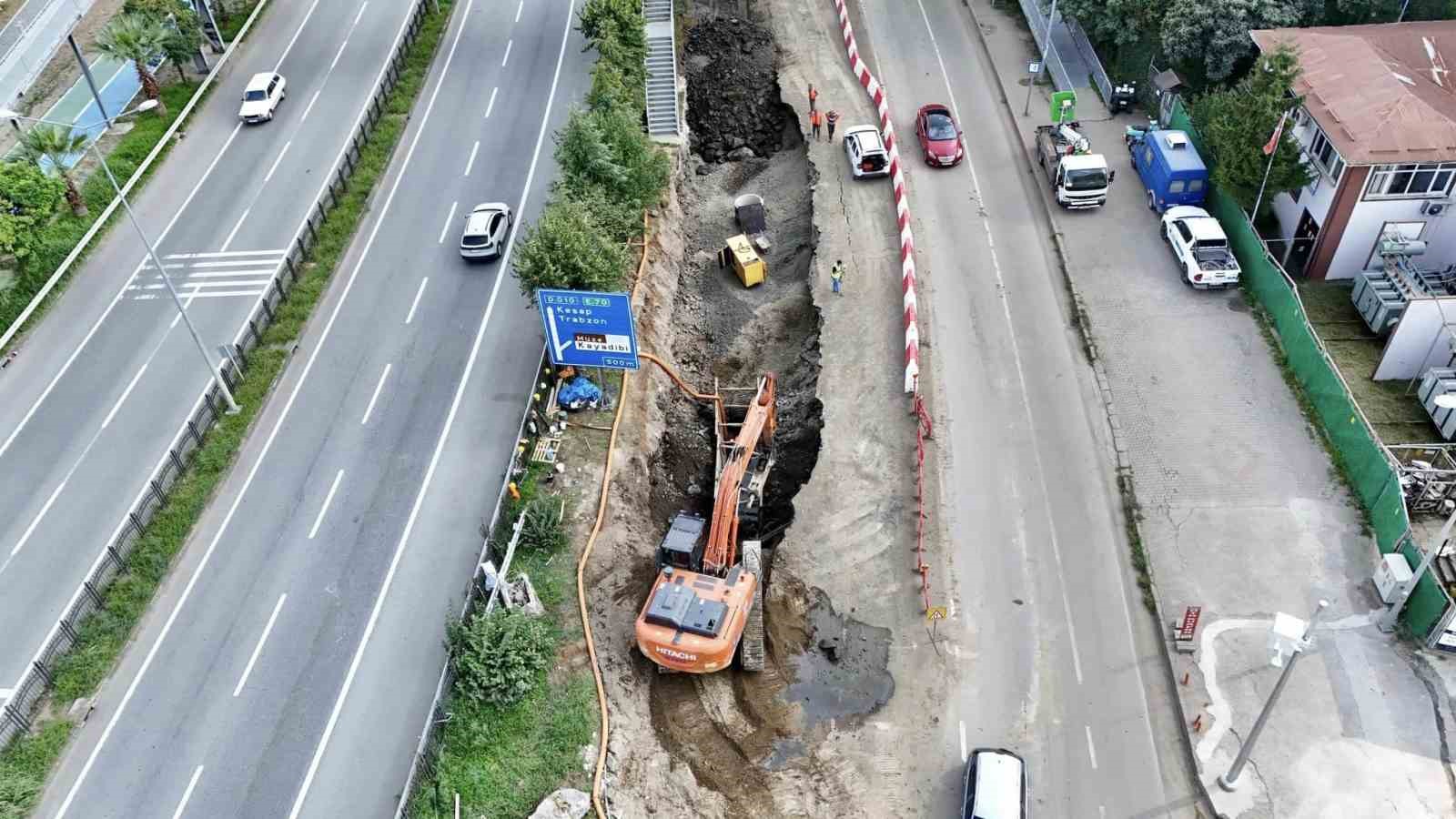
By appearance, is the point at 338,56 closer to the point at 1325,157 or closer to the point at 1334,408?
the point at 1325,157

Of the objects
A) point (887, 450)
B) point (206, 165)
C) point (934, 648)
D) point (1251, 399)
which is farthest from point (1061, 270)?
point (206, 165)

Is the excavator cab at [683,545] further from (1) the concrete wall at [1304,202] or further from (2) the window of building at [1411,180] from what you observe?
(2) the window of building at [1411,180]

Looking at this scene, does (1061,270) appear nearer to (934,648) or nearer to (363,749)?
(934,648)

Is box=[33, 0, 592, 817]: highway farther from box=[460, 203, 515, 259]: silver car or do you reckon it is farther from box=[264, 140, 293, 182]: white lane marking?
box=[264, 140, 293, 182]: white lane marking

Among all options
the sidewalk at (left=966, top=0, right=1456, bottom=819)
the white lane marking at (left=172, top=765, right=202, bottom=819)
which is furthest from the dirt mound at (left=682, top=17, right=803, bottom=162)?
the white lane marking at (left=172, top=765, right=202, bottom=819)

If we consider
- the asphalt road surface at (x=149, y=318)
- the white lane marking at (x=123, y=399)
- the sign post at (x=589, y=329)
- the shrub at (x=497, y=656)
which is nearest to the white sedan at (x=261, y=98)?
the asphalt road surface at (x=149, y=318)

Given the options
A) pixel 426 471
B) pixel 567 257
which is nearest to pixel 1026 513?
pixel 567 257
